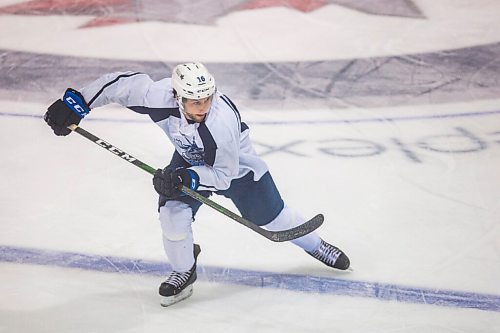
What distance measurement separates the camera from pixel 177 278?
3553mm

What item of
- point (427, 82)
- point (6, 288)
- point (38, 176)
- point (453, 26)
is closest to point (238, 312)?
point (6, 288)

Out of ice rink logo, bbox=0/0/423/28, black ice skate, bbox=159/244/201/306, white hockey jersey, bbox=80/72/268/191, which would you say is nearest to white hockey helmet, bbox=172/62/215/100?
white hockey jersey, bbox=80/72/268/191

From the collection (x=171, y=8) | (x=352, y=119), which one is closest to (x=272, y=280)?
(x=352, y=119)

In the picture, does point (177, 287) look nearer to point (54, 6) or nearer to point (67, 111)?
point (67, 111)

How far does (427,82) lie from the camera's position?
226 inches

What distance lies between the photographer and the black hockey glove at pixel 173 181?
3.14 metres

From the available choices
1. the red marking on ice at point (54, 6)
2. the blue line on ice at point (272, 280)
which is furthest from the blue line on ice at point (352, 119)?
the red marking on ice at point (54, 6)

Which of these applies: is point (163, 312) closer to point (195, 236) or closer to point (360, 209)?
point (195, 236)

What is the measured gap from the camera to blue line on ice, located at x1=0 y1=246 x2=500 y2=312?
355cm

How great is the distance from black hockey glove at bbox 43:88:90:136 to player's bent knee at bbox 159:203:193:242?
0.49 m

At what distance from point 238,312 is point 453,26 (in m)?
3.87

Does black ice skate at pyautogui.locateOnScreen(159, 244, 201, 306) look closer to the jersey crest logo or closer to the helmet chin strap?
the jersey crest logo

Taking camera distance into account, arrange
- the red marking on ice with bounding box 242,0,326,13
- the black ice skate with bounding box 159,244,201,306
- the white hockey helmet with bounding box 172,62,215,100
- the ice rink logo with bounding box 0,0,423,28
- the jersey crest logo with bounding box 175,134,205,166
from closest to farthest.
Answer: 1. the white hockey helmet with bounding box 172,62,215,100
2. the jersey crest logo with bounding box 175,134,205,166
3. the black ice skate with bounding box 159,244,201,306
4. the ice rink logo with bounding box 0,0,423,28
5. the red marking on ice with bounding box 242,0,326,13

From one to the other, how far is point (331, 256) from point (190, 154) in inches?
32.1
